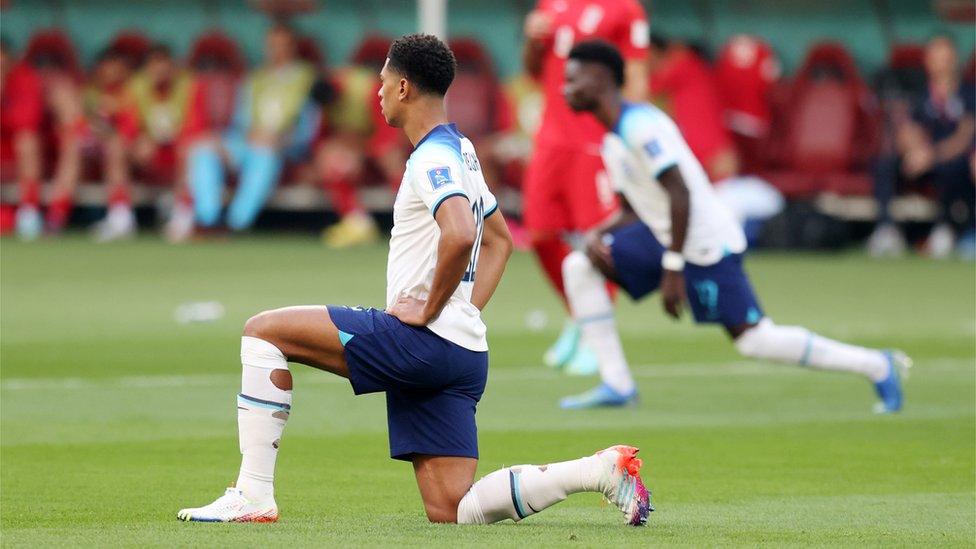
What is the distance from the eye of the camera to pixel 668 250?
32.5ft

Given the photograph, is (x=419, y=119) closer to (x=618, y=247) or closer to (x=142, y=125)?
(x=618, y=247)

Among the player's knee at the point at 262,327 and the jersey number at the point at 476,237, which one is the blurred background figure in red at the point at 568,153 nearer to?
the jersey number at the point at 476,237

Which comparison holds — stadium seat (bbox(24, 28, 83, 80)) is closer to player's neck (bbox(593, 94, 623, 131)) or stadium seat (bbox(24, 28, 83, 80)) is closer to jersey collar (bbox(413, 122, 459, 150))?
player's neck (bbox(593, 94, 623, 131))

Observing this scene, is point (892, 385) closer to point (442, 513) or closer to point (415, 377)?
point (442, 513)

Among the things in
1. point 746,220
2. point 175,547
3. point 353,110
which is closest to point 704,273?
point 175,547

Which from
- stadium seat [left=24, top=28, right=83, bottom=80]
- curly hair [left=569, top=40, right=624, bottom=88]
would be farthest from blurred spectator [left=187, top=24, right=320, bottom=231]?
curly hair [left=569, top=40, right=624, bottom=88]

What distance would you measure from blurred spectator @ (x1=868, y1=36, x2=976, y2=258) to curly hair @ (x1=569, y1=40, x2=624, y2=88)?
1205 centimetres

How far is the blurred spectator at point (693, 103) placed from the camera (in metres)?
21.7

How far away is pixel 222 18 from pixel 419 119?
20.5 meters

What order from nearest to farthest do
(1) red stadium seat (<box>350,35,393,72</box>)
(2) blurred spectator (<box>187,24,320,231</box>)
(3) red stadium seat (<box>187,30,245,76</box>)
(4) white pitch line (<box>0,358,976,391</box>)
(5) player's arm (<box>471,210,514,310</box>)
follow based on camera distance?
(5) player's arm (<box>471,210,514,310</box>), (4) white pitch line (<box>0,358,976,391</box>), (2) blurred spectator (<box>187,24,320,231</box>), (1) red stadium seat (<box>350,35,393,72</box>), (3) red stadium seat (<box>187,30,245,76</box>)

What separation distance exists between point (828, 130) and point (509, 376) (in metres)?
11.9

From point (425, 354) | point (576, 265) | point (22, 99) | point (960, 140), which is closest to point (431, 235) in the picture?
point (425, 354)

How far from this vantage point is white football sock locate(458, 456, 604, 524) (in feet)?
21.1

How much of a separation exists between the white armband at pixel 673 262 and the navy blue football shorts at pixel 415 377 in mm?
3222
